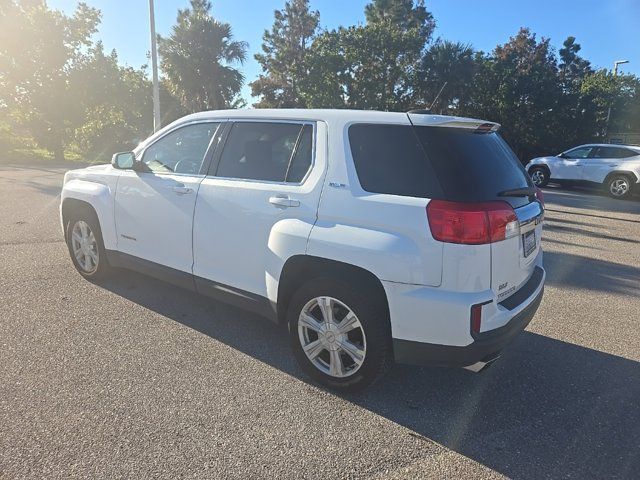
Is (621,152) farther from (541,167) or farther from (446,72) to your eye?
(446,72)

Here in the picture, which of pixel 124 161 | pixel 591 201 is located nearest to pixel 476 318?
pixel 124 161

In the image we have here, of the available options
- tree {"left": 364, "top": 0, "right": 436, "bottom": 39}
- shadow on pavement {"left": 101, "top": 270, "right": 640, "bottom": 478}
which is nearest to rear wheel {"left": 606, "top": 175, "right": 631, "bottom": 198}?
shadow on pavement {"left": 101, "top": 270, "right": 640, "bottom": 478}

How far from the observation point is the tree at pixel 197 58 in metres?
31.2

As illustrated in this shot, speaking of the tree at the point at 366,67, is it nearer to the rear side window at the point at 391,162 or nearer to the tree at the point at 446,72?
the tree at the point at 446,72

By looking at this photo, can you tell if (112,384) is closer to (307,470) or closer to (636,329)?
(307,470)

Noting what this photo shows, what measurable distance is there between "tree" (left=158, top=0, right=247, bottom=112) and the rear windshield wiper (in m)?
31.0

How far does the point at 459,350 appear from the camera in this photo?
2645 mm

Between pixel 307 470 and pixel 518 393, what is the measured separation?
63.0 inches

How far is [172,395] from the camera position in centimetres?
299

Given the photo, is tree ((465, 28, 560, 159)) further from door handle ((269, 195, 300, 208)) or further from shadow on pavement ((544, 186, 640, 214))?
door handle ((269, 195, 300, 208))

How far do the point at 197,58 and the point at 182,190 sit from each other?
3090cm

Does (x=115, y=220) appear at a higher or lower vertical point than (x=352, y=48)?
lower

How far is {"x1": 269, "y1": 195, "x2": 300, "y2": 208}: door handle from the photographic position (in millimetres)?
3137

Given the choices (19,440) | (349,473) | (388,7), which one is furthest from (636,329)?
(388,7)
